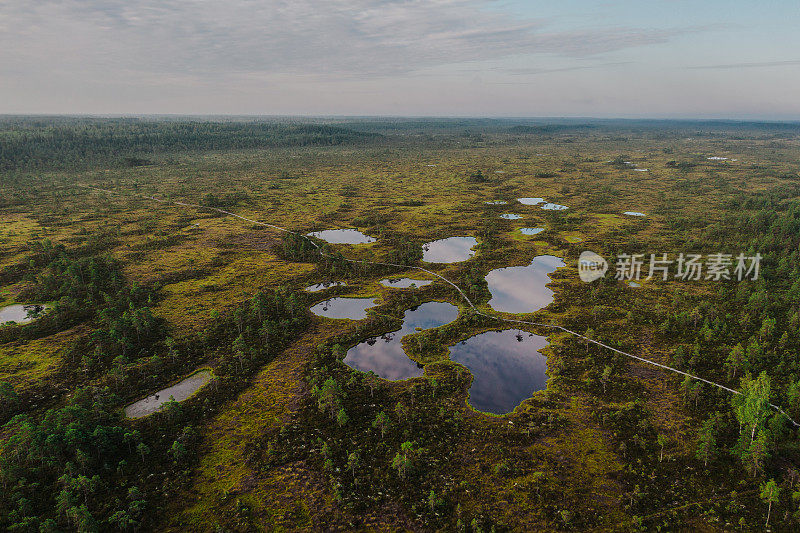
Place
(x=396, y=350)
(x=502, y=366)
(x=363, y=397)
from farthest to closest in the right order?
(x=396, y=350), (x=502, y=366), (x=363, y=397)

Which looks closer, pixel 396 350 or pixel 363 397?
pixel 363 397

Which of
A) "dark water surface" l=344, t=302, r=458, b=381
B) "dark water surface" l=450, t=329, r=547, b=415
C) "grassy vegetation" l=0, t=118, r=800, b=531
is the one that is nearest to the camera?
"grassy vegetation" l=0, t=118, r=800, b=531

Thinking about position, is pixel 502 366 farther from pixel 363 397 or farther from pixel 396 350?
pixel 363 397

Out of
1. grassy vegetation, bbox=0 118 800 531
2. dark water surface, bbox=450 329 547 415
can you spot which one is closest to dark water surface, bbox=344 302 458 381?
grassy vegetation, bbox=0 118 800 531

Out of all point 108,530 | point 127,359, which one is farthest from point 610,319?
point 127,359

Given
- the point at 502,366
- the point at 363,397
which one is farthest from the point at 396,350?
the point at 502,366

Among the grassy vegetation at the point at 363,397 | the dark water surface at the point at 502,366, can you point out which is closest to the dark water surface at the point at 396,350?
the grassy vegetation at the point at 363,397

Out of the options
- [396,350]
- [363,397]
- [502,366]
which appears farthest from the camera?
[396,350]

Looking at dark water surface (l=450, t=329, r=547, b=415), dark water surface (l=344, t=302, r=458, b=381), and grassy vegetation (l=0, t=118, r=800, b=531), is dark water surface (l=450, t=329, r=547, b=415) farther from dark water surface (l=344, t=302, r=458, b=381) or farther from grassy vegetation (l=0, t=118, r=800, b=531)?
dark water surface (l=344, t=302, r=458, b=381)

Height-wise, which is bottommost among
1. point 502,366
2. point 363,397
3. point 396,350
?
point 502,366

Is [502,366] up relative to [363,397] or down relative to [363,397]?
down

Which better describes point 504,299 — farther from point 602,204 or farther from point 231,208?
point 231,208

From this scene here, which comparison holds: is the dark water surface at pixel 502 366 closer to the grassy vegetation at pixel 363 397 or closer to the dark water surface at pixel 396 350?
the grassy vegetation at pixel 363 397
